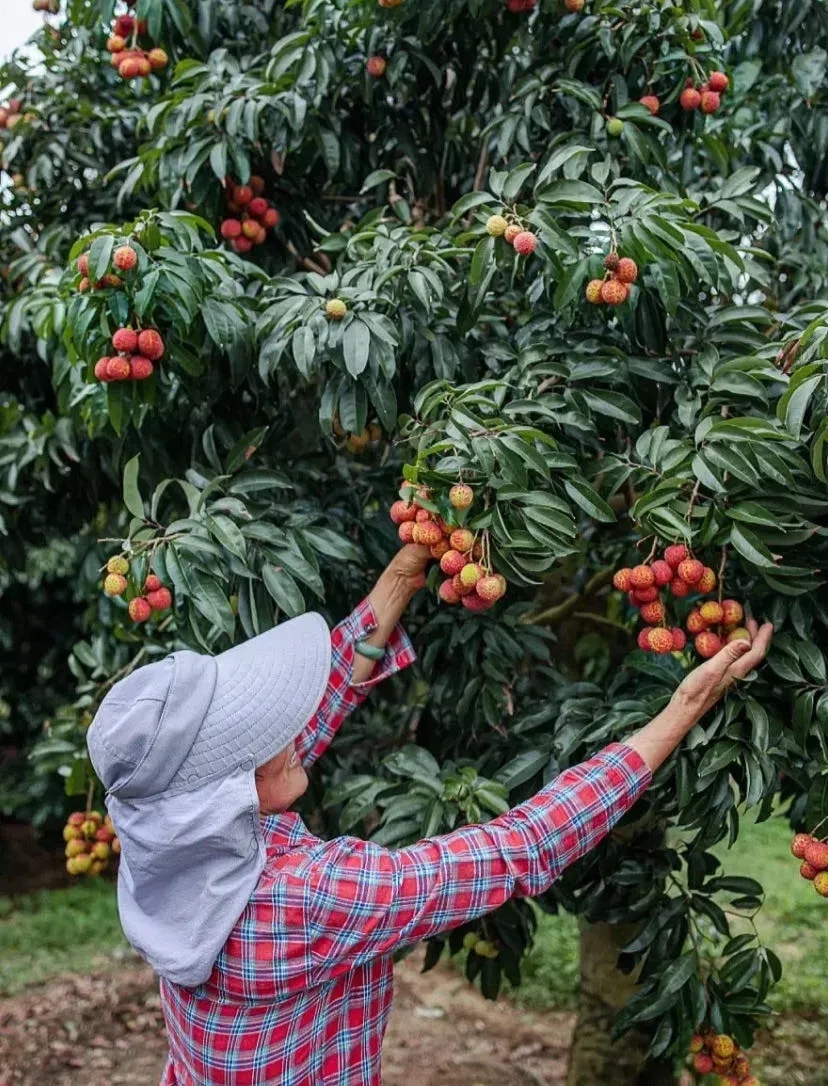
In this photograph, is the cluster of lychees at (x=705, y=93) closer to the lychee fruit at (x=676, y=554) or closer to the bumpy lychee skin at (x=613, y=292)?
the bumpy lychee skin at (x=613, y=292)

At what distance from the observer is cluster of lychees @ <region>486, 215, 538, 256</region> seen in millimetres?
1784

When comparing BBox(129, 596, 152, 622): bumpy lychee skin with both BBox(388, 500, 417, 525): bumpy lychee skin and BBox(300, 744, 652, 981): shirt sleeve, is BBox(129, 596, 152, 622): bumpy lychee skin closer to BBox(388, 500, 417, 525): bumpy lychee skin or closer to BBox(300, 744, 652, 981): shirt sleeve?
BBox(388, 500, 417, 525): bumpy lychee skin

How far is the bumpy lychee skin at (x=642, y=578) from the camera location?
65.8 inches

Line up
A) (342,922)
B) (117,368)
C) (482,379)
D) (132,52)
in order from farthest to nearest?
1. (132,52)
2. (482,379)
3. (117,368)
4. (342,922)

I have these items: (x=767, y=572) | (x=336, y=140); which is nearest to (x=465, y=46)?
(x=336, y=140)

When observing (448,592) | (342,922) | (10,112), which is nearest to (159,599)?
(448,592)

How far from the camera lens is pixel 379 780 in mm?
2043

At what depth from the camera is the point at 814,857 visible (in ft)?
5.21

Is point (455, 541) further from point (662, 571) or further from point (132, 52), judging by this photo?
point (132, 52)

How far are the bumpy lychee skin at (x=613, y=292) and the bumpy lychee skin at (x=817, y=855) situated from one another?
0.89m

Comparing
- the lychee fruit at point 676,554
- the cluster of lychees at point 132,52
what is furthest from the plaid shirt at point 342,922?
the cluster of lychees at point 132,52

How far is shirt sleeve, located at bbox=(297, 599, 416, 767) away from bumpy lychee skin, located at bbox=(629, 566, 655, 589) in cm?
51

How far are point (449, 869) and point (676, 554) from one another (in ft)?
1.89

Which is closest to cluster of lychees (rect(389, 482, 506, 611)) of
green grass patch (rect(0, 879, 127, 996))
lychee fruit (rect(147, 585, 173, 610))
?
lychee fruit (rect(147, 585, 173, 610))
